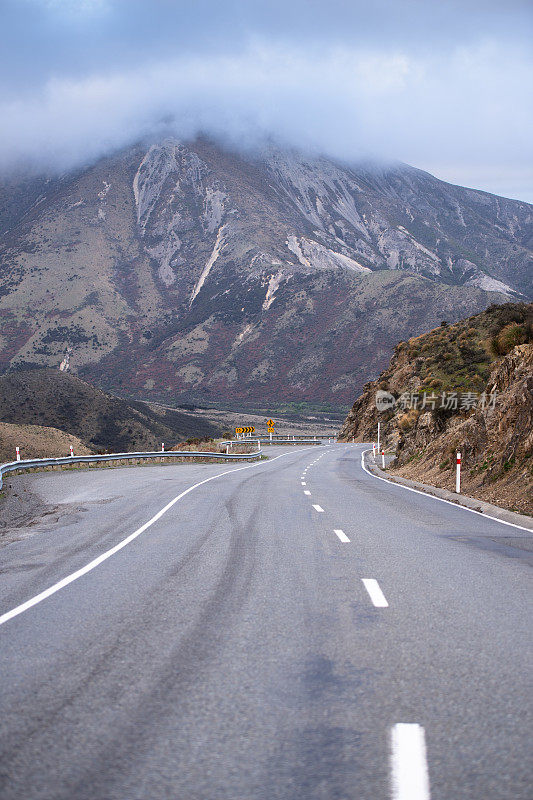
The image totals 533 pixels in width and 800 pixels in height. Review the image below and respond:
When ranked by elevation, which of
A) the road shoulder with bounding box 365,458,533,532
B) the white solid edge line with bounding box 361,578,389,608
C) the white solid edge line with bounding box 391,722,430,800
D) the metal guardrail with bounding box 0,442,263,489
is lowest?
the road shoulder with bounding box 365,458,533,532

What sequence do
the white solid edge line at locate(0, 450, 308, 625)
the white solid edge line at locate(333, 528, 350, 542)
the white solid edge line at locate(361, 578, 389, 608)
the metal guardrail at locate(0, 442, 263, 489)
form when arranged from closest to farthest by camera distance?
the white solid edge line at locate(0, 450, 308, 625) → the white solid edge line at locate(361, 578, 389, 608) → the white solid edge line at locate(333, 528, 350, 542) → the metal guardrail at locate(0, 442, 263, 489)

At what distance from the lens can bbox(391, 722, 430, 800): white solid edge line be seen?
380 centimetres

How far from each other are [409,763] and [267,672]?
1700 millimetres

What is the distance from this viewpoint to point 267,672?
18.5 ft

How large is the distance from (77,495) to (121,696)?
1851 cm

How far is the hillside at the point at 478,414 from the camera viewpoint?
21484 millimetres

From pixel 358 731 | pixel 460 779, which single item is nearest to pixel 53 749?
pixel 358 731

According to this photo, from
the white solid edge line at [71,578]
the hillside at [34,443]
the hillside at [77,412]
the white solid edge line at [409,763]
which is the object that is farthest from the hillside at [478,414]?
the hillside at [77,412]

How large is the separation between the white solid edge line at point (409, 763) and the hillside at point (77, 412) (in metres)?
74.3

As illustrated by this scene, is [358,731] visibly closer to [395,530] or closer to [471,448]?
[395,530]

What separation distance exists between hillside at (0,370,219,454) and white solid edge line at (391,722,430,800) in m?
74.3

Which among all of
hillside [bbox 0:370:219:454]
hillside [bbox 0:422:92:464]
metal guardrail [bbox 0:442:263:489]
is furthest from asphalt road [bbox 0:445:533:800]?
hillside [bbox 0:370:219:454]

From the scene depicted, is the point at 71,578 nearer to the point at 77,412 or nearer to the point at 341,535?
the point at 341,535

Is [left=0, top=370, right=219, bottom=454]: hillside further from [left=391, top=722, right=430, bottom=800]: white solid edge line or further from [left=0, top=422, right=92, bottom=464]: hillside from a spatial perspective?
[left=391, top=722, right=430, bottom=800]: white solid edge line
